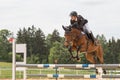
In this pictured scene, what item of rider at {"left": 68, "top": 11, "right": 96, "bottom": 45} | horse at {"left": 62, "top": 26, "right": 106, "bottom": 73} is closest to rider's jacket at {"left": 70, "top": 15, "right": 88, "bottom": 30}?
rider at {"left": 68, "top": 11, "right": 96, "bottom": 45}

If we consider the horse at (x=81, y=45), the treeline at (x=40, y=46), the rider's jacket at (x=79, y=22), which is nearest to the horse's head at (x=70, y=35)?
the horse at (x=81, y=45)

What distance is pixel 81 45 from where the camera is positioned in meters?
10.6

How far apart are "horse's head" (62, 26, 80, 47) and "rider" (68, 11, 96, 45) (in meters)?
0.18

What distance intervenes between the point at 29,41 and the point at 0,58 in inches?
440

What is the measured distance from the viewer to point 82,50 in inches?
422

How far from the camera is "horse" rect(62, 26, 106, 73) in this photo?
1016cm

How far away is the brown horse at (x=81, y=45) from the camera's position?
10156 millimetres

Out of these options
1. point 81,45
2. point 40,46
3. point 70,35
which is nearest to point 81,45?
point 81,45

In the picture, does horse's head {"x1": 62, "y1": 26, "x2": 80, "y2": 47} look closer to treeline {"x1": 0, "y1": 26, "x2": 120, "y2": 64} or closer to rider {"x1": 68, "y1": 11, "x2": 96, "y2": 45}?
rider {"x1": 68, "y1": 11, "x2": 96, "y2": 45}

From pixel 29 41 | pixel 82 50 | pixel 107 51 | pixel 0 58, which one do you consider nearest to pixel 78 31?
pixel 82 50

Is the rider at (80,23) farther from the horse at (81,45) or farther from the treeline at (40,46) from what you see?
the treeline at (40,46)

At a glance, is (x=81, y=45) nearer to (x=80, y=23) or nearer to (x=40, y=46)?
(x=80, y=23)

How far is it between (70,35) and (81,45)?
54cm

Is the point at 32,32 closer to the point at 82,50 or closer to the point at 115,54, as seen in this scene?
the point at 115,54
